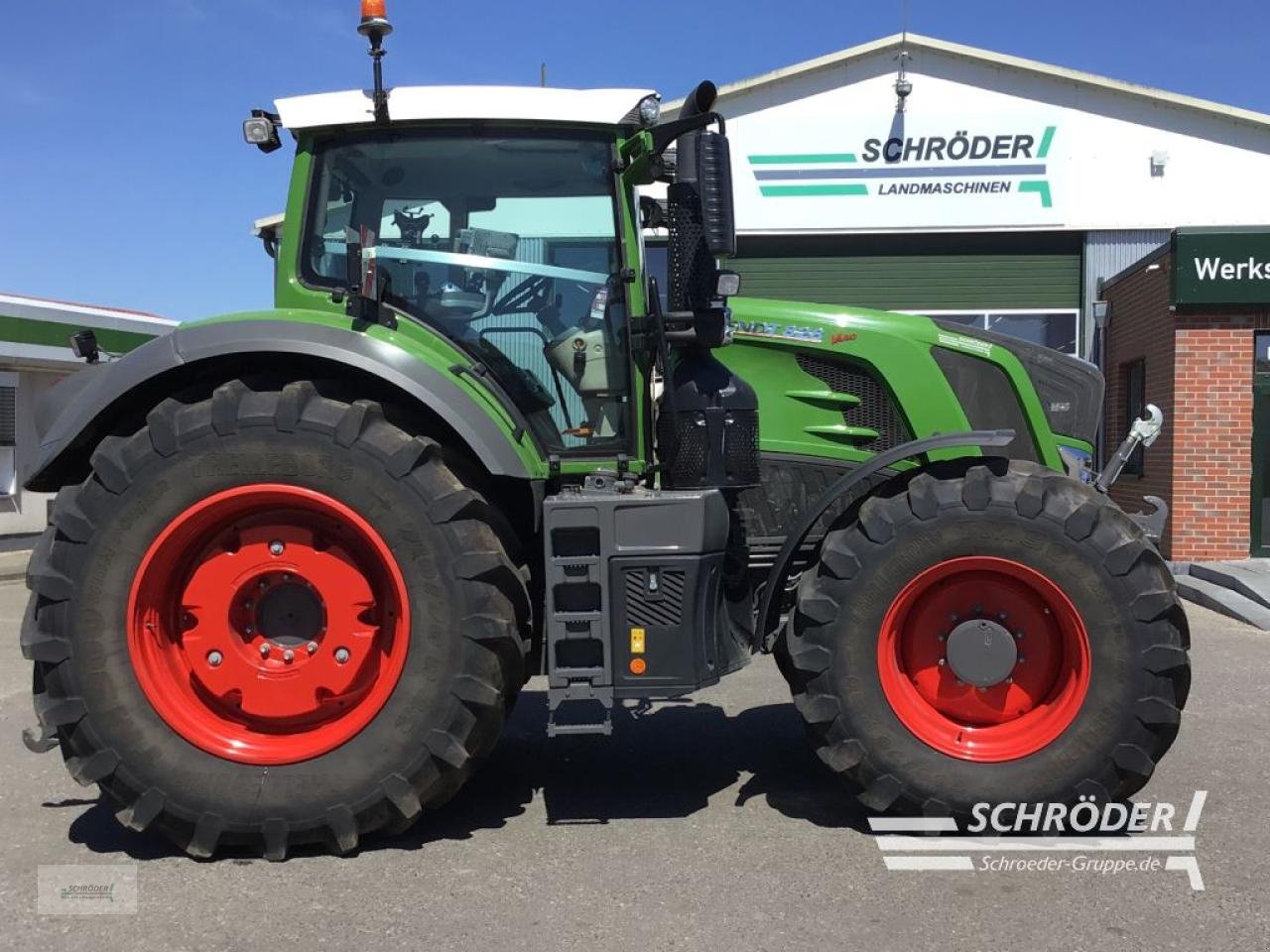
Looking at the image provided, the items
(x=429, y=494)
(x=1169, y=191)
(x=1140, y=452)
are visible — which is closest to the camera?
(x=429, y=494)

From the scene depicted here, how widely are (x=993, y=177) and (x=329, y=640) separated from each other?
13980 millimetres

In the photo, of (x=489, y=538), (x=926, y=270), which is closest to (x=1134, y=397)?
(x=926, y=270)

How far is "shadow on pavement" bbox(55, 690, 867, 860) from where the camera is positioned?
13.0 feet

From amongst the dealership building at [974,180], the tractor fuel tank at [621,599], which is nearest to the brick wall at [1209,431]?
the dealership building at [974,180]

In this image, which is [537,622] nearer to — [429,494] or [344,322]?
[429,494]

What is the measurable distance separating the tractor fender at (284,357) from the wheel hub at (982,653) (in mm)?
1684

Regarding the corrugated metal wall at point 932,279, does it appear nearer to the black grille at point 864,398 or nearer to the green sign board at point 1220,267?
the green sign board at point 1220,267

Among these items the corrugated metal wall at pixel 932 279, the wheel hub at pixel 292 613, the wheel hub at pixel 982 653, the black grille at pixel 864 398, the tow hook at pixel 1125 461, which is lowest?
the wheel hub at pixel 982 653

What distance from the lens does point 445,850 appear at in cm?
372

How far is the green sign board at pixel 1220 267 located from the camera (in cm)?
1109

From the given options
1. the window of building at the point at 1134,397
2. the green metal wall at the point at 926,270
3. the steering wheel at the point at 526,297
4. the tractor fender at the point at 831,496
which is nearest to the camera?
the tractor fender at the point at 831,496

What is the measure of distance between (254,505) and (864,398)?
246cm

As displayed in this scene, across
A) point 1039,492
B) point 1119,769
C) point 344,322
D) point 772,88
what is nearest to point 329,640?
point 344,322

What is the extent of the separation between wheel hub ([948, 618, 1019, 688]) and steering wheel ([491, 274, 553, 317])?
1964 millimetres
